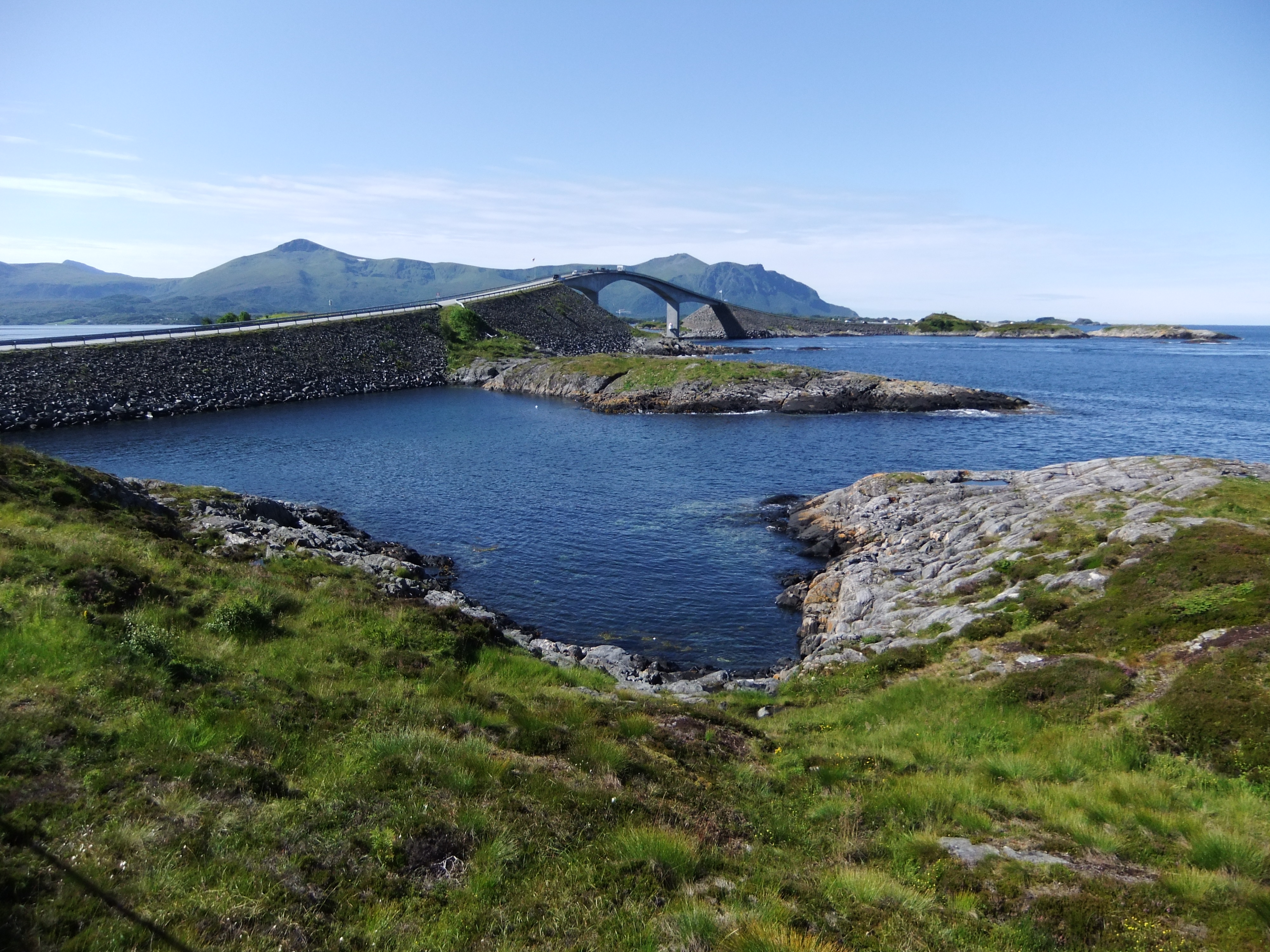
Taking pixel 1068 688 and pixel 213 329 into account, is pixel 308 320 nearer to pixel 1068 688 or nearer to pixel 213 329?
pixel 213 329

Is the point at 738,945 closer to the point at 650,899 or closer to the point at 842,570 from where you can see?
the point at 650,899

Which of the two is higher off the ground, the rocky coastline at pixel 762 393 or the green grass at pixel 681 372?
the green grass at pixel 681 372

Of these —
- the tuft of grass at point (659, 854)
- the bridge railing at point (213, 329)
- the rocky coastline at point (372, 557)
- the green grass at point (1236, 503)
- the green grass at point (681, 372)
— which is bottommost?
the rocky coastline at point (372, 557)

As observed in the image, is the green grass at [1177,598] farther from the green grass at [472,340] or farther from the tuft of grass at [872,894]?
the green grass at [472,340]

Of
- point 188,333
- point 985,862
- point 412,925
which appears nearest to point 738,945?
point 412,925

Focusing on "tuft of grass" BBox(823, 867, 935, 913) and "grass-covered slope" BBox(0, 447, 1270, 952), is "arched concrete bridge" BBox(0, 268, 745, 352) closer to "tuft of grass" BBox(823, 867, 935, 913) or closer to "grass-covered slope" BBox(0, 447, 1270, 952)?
"grass-covered slope" BBox(0, 447, 1270, 952)

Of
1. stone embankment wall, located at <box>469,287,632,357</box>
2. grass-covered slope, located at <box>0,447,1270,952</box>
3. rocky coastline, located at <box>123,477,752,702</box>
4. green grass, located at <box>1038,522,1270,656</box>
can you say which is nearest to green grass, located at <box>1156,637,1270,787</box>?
grass-covered slope, located at <box>0,447,1270,952</box>

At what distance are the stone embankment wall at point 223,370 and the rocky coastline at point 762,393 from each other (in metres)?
31.5

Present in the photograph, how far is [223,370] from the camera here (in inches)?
3647

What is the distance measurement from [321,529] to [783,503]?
29.4m

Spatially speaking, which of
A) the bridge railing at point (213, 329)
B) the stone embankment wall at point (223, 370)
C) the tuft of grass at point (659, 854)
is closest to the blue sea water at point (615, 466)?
the stone embankment wall at point (223, 370)

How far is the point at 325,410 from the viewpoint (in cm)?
8744

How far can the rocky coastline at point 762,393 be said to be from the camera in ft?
291

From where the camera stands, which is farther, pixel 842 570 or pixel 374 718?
pixel 842 570
